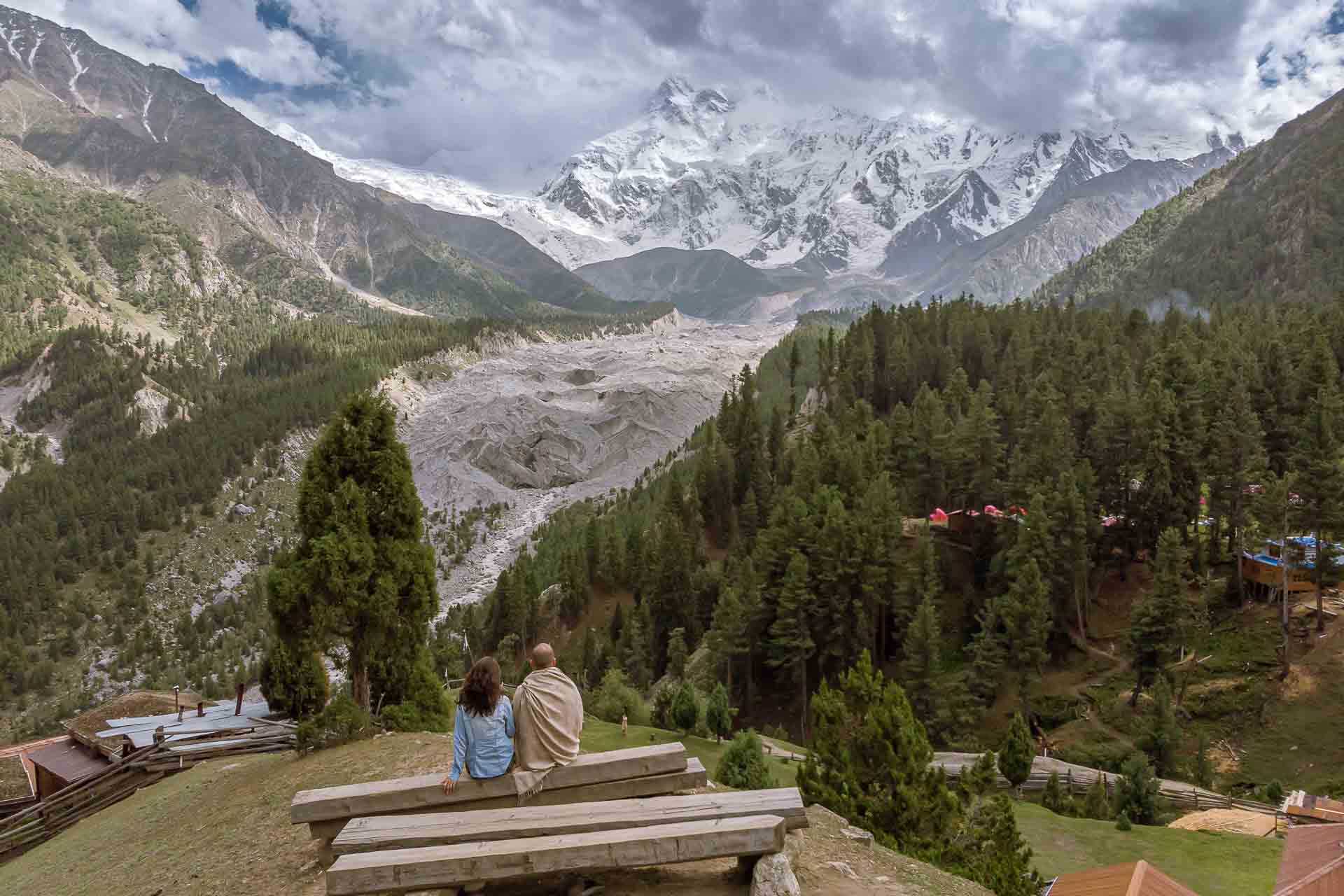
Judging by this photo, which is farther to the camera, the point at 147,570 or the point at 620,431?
the point at 620,431

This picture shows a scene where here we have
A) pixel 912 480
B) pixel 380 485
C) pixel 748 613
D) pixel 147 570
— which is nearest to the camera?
pixel 380 485

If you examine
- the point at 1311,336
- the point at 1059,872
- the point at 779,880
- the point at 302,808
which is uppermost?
the point at 1311,336

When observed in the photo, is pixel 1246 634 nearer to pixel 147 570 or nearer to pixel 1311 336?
pixel 1311 336

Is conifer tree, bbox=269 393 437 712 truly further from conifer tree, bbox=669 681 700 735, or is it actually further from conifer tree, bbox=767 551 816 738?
conifer tree, bbox=767 551 816 738

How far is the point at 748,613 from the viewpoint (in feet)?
184

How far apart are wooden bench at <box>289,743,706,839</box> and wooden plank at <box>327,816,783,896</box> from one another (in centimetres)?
114

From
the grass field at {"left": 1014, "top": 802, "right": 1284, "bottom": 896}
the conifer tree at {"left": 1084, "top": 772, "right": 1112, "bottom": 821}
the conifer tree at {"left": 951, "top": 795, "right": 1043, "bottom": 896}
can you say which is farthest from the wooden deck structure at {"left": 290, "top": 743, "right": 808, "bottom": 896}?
the conifer tree at {"left": 1084, "top": 772, "right": 1112, "bottom": 821}

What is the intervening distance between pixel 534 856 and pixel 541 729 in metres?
1.72

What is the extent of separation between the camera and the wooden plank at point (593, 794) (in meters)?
10.8

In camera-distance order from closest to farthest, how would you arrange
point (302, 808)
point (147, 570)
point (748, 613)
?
point (302, 808), point (748, 613), point (147, 570)

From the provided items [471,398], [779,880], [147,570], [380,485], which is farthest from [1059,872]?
[471,398]

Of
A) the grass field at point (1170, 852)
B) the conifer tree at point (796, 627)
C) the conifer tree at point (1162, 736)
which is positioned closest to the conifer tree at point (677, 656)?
the conifer tree at point (796, 627)

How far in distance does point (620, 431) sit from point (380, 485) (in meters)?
132

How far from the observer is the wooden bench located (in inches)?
424
